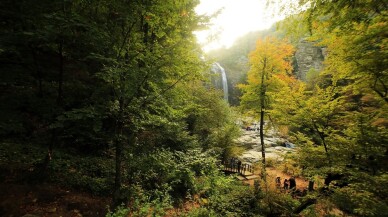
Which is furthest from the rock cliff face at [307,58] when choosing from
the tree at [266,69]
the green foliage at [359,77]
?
the green foliage at [359,77]

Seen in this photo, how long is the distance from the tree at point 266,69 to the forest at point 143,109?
15.2 ft

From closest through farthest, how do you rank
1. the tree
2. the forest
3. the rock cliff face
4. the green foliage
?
1. the green foliage
2. the forest
3. the tree
4. the rock cliff face

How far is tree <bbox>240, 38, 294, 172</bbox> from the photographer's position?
15.3 metres

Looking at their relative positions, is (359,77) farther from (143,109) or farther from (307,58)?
(307,58)

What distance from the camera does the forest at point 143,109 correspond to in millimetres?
4305

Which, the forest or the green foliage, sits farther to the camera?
the forest

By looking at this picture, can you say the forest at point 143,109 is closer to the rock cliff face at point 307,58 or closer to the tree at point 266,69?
the tree at point 266,69

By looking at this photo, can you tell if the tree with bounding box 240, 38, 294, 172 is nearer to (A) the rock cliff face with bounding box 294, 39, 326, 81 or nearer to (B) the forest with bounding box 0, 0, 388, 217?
(B) the forest with bounding box 0, 0, 388, 217

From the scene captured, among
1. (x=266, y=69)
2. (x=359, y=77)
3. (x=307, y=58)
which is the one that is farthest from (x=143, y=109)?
(x=307, y=58)

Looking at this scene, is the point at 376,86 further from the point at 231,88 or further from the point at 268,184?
the point at 231,88

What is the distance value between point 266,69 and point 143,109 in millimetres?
11111

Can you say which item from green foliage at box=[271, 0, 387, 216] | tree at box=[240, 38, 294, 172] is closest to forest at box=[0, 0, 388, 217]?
green foliage at box=[271, 0, 387, 216]

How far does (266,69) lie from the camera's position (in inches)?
614

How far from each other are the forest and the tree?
4.64m
